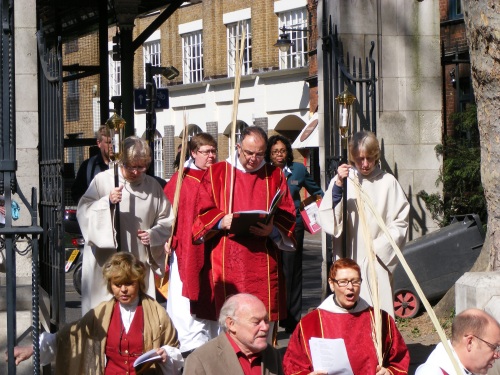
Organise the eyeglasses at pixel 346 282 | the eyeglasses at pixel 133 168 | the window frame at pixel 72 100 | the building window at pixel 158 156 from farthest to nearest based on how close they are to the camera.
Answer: the building window at pixel 158 156 < the window frame at pixel 72 100 < the eyeglasses at pixel 133 168 < the eyeglasses at pixel 346 282

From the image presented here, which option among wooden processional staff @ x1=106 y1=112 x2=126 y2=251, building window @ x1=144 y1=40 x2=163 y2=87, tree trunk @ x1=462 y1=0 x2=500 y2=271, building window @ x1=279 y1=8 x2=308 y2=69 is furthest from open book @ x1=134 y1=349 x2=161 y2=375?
building window @ x1=144 y1=40 x2=163 y2=87

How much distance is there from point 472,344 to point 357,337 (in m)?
1.34

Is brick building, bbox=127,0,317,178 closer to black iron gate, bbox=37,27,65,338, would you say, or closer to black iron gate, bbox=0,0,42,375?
black iron gate, bbox=37,27,65,338

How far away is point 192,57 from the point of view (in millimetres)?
43188

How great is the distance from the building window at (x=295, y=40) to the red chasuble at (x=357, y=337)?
97.7ft

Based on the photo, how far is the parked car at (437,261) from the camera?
12.1 metres

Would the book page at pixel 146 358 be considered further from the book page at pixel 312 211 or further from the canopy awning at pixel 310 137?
the canopy awning at pixel 310 137

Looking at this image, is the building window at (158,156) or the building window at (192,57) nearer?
the building window at (192,57)

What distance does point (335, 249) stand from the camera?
901cm

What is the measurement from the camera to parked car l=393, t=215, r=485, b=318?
1210 centimetres

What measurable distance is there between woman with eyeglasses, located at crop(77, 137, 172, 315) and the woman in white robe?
122 centimetres

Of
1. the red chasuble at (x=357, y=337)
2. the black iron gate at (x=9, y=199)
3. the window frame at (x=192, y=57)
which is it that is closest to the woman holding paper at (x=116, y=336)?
the black iron gate at (x=9, y=199)

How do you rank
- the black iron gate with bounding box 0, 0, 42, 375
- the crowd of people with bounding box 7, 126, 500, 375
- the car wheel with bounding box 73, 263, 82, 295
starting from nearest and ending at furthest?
the crowd of people with bounding box 7, 126, 500, 375 → the black iron gate with bounding box 0, 0, 42, 375 → the car wheel with bounding box 73, 263, 82, 295

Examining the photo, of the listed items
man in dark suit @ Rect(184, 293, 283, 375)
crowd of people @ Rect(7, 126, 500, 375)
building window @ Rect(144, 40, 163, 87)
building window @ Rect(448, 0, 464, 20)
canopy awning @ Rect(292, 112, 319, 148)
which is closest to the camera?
man in dark suit @ Rect(184, 293, 283, 375)
